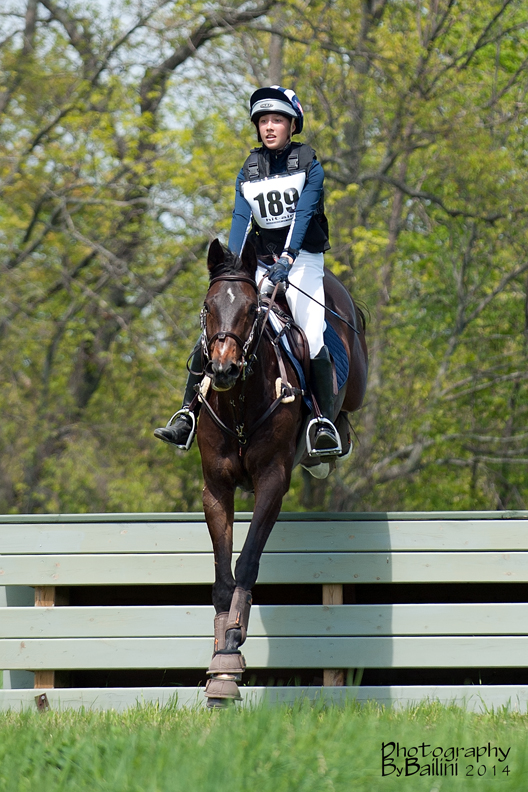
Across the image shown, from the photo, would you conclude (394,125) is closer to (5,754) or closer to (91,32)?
(91,32)

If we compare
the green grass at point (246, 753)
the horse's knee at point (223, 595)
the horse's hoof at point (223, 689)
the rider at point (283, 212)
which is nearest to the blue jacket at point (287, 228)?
the rider at point (283, 212)

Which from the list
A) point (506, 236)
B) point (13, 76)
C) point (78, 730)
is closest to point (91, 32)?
point (13, 76)

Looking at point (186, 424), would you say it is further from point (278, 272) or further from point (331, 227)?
point (331, 227)

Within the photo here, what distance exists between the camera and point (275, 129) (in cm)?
604

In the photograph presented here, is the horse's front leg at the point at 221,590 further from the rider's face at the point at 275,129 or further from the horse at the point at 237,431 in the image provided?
the rider's face at the point at 275,129

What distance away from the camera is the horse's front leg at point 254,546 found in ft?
16.0

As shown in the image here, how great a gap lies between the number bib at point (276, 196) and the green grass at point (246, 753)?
308 centimetres

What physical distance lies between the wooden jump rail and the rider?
2.11ft

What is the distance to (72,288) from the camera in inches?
730

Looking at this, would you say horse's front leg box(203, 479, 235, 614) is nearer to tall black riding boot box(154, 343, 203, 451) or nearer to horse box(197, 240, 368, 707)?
horse box(197, 240, 368, 707)

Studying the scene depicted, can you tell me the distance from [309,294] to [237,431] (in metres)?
1.28

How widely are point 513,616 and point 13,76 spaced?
1631cm

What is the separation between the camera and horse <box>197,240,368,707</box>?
483 centimetres

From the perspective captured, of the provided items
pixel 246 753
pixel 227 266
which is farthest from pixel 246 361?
pixel 246 753
